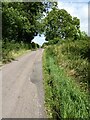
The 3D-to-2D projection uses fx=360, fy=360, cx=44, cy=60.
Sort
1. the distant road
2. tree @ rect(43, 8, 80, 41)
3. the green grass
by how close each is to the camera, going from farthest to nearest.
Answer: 1. tree @ rect(43, 8, 80, 41)
2. the distant road
3. the green grass

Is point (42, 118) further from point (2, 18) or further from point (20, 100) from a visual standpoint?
point (2, 18)

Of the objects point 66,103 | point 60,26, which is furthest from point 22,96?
point 60,26

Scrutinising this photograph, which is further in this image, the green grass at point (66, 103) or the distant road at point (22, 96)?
the distant road at point (22, 96)

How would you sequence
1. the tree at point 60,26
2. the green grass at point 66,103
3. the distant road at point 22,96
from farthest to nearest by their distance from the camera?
the tree at point 60,26, the distant road at point 22,96, the green grass at point 66,103

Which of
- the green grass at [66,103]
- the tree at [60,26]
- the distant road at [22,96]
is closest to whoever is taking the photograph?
the green grass at [66,103]

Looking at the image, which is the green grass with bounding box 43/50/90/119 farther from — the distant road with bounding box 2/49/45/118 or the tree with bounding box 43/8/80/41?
the tree with bounding box 43/8/80/41

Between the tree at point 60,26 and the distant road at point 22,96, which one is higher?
the tree at point 60,26

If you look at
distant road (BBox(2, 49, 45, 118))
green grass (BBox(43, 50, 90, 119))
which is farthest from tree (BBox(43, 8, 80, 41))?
green grass (BBox(43, 50, 90, 119))

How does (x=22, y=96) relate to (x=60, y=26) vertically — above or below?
below

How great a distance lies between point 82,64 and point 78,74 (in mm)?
1790

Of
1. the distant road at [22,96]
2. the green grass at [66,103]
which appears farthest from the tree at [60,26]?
the green grass at [66,103]

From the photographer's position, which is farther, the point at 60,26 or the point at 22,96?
the point at 60,26

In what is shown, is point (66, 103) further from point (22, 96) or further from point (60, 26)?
point (60, 26)

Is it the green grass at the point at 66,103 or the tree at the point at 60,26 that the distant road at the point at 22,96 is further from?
the tree at the point at 60,26
